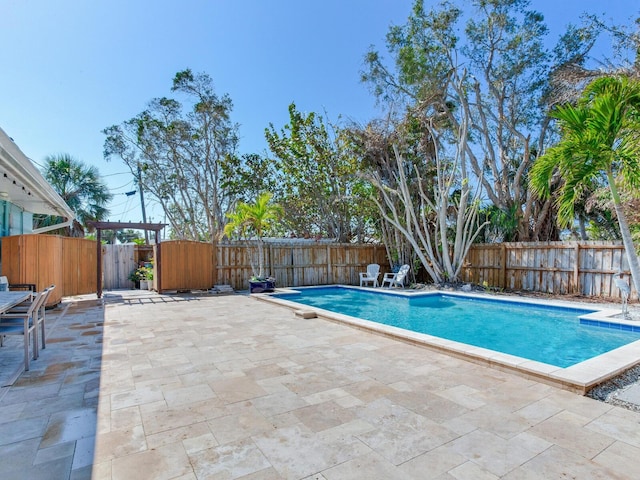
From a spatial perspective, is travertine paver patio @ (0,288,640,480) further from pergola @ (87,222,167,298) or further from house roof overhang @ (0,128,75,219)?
pergola @ (87,222,167,298)

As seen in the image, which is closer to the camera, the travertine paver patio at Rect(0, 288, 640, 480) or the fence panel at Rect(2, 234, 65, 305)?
the travertine paver patio at Rect(0, 288, 640, 480)

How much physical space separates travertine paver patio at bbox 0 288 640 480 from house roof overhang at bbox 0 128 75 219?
2526mm

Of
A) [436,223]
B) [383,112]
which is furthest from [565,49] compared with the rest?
[436,223]

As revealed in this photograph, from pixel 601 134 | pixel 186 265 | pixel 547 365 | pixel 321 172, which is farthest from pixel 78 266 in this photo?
pixel 601 134

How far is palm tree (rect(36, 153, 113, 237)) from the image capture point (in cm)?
1332

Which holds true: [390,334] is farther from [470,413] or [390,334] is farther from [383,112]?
[383,112]

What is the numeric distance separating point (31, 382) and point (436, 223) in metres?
11.0

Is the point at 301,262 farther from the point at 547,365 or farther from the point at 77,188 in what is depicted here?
the point at 547,365

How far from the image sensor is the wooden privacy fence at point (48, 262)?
738cm

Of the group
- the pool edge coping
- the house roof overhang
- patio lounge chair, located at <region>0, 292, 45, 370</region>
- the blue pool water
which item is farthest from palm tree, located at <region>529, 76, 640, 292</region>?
the house roof overhang

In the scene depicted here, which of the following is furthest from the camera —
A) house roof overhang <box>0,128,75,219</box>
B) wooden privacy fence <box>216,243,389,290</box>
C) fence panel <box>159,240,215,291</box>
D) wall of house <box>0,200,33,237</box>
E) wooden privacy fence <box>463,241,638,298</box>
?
wooden privacy fence <box>216,243,389,290</box>

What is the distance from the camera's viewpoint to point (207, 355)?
13.5 feet

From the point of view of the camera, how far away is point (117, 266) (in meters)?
13.6

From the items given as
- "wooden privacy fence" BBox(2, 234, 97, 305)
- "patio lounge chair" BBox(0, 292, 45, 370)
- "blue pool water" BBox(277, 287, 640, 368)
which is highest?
"wooden privacy fence" BBox(2, 234, 97, 305)
